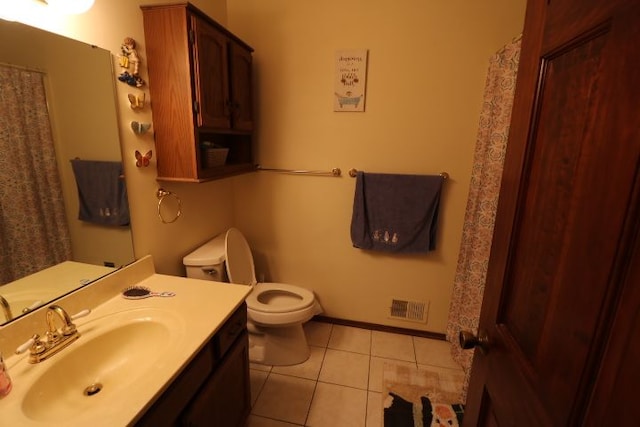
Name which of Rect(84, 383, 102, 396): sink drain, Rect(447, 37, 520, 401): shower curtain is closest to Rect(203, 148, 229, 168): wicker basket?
Rect(84, 383, 102, 396): sink drain

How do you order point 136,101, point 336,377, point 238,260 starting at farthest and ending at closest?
1. point 238,260
2. point 336,377
3. point 136,101

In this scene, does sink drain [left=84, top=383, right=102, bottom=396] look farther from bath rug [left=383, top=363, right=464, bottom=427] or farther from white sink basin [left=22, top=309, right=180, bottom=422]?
bath rug [left=383, top=363, right=464, bottom=427]

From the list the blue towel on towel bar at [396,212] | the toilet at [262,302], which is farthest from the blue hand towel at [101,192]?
the blue towel on towel bar at [396,212]

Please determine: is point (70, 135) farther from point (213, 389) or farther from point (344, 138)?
point (344, 138)

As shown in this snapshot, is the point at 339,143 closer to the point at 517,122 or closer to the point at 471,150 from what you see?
the point at 471,150

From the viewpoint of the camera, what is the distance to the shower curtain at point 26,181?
0.87 m

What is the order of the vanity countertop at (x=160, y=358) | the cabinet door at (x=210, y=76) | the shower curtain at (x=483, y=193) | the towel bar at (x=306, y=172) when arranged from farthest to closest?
the towel bar at (x=306, y=172)
the shower curtain at (x=483, y=193)
the cabinet door at (x=210, y=76)
the vanity countertop at (x=160, y=358)

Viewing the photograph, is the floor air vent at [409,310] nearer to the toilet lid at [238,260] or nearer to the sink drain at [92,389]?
the toilet lid at [238,260]

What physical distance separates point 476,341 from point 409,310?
145cm

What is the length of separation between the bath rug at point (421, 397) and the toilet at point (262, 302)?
1.90 ft

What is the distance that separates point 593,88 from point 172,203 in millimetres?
1638

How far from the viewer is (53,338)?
912 mm

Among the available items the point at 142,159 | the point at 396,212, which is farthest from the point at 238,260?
the point at 396,212

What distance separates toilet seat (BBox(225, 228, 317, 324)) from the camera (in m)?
1.78
